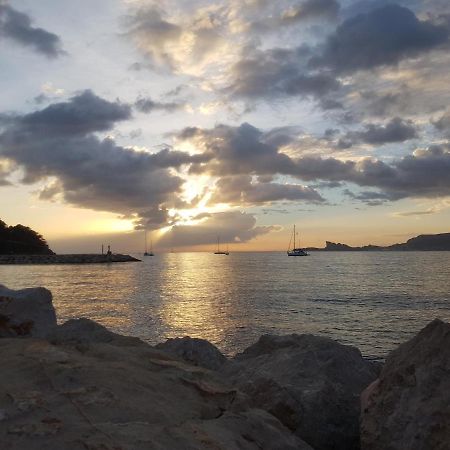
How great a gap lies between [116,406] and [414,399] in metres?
3.78

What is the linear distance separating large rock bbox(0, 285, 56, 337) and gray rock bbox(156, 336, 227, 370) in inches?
109

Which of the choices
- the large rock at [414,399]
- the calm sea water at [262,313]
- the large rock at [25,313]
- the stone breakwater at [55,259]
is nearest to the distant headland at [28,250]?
the stone breakwater at [55,259]

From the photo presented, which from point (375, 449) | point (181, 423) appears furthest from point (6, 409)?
point (375, 449)

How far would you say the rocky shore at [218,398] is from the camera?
14.1 feet

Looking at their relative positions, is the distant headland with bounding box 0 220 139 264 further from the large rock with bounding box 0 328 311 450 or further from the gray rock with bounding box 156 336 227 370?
the large rock with bounding box 0 328 311 450

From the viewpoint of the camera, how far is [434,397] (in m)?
5.85

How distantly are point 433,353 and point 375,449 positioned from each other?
4.85ft

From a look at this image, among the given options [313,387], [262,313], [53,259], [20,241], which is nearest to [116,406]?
[313,387]

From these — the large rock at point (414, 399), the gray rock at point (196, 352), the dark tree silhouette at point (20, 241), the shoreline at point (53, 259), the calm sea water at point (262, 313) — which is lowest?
the calm sea water at point (262, 313)

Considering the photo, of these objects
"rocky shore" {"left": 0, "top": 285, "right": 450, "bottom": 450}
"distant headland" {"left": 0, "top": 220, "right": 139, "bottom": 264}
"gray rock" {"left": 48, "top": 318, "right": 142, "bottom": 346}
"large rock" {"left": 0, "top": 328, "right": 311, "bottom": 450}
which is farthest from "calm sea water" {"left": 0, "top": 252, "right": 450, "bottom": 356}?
"distant headland" {"left": 0, "top": 220, "right": 139, "bottom": 264}

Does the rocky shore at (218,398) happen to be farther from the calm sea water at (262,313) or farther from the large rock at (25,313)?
the calm sea water at (262,313)

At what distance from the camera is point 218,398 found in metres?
5.71

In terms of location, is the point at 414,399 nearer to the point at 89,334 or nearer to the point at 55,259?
the point at 89,334

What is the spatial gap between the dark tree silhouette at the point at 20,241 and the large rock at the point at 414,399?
583ft
